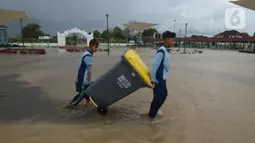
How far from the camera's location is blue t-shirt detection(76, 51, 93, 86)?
429 cm

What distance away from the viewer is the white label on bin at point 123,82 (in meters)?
3.81

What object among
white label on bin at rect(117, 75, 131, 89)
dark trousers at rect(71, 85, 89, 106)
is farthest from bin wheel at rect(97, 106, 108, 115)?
white label on bin at rect(117, 75, 131, 89)

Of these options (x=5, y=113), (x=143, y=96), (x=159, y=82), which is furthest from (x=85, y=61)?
(x=143, y=96)

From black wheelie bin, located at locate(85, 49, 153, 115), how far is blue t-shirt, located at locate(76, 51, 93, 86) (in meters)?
0.48

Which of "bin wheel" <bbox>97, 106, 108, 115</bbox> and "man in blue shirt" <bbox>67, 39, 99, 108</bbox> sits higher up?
"man in blue shirt" <bbox>67, 39, 99, 108</bbox>

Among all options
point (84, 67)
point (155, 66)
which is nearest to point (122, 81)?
point (155, 66)

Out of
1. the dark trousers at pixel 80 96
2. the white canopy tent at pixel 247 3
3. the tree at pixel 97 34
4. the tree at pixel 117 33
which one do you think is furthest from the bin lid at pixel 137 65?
the tree at pixel 97 34

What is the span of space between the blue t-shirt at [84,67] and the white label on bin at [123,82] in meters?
0.78

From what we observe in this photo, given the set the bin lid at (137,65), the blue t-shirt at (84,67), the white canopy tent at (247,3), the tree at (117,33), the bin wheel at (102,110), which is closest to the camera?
the bin lid at (137,65)

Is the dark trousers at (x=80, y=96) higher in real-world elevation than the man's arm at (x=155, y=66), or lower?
lower

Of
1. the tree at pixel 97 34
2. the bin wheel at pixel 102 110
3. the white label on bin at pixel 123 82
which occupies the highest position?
the tree at pixel 97 34

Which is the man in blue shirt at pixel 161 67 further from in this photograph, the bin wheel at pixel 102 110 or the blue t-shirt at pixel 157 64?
the bin wheel at pixel 102 110

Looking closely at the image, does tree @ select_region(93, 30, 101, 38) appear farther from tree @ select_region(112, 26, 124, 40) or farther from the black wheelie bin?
the black wheelie bin

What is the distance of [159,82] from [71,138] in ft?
5.43
